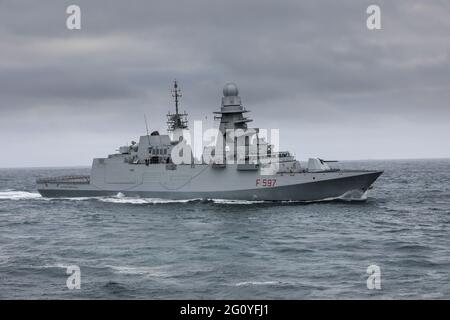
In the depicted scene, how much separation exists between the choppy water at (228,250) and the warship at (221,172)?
1277 millimetres

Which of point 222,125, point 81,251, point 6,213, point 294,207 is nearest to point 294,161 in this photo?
point 294,207

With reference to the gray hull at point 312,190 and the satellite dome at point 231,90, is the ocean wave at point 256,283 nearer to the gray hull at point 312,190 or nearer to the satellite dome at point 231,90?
the gray hull at point 312,190

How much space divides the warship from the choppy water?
1.28 meters

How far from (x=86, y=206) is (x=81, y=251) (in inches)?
760

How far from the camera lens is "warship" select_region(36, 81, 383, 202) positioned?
1469 inches

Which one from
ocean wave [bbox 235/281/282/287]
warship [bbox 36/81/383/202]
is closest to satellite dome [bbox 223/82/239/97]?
warship [bbox 36/81/383/202]

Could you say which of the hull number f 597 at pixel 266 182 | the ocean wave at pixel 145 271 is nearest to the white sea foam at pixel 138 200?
the hull number f 597 at pixel 266 182

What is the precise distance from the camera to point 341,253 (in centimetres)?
2091

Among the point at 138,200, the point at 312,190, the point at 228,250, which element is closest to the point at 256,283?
the point at 228,250

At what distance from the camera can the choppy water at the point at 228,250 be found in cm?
1564

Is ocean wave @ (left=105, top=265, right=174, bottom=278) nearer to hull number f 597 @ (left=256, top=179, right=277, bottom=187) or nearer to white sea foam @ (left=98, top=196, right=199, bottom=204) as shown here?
hull number f 597 @ (left=256, top=179, right=277, bottom=187)

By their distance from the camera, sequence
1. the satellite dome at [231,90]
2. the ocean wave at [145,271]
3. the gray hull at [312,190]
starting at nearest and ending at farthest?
the ocean wave at [145,271], the gray hull at [312,190], the satellite dome at [231,90]
